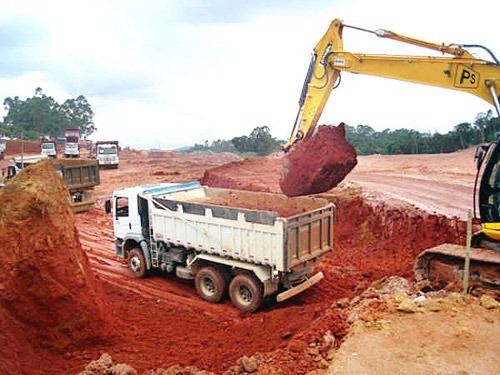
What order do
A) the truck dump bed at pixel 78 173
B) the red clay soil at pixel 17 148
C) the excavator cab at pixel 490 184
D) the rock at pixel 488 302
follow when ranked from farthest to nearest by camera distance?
the red clay soil at pixel 17 148
the truck dump bed at pixel 78 173
the excavator cab at pixel 490 184
the rock at pixel 488 302

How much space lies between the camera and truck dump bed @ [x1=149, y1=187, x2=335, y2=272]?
8.63 m

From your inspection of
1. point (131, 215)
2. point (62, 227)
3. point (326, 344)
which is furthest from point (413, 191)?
point (62, 227)

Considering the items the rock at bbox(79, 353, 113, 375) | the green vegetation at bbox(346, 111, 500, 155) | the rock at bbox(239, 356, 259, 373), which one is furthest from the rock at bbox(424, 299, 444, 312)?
the green vegetation at bbox(346, 111, 500, 155)

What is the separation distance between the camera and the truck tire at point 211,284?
9.77 m

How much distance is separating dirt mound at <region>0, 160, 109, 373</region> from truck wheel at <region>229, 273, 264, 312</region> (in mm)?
3122

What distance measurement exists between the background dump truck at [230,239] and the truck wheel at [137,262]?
0.02 meters

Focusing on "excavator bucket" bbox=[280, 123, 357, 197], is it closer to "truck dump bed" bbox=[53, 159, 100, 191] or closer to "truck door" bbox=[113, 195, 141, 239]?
"truck door" bbox=[113, 195, 141, 239]

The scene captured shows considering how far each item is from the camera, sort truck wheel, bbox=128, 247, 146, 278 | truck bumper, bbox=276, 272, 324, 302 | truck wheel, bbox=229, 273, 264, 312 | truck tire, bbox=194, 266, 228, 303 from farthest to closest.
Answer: truck wheel, bbox=128, 247, 146, 278 → truck tire, bbox=194, 266, 228, 303 → truck wheel, bbox=229, 273, 264, 312 → truck bumper, bbox=276, 272, 324, 302

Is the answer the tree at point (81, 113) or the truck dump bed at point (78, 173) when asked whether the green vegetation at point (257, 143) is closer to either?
the truck dump bed at point (78, 173)

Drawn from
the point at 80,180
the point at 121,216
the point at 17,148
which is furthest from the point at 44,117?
the point at 121,216

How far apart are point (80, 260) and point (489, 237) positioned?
666 cm

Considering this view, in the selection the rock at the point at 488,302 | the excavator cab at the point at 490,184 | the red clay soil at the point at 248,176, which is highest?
the excavator cab at the point at 490,184

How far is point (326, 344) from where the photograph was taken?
5.97 metres

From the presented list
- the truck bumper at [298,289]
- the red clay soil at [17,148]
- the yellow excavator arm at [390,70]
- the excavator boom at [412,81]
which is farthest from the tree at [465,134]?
the red clay soil at [17,148]
